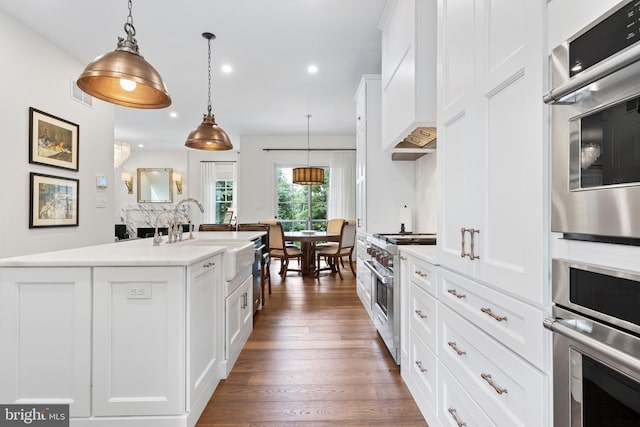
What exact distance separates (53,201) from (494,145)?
4.07 metres

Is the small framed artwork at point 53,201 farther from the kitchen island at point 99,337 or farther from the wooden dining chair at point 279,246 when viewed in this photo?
the wooden dining chair at point 279,246

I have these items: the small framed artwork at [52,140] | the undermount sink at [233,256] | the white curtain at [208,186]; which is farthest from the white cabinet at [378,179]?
the white curtain at [208,186]

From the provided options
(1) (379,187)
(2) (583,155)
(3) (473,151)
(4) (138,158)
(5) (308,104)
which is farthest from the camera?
(4) (138,158)

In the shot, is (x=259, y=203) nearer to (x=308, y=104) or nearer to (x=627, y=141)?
(x=308, y=104)

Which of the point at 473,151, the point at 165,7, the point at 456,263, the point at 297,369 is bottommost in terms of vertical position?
the point at 297,369

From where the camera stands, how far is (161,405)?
1.57m

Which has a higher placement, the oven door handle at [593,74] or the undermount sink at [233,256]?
the oven door handle at [593,74]

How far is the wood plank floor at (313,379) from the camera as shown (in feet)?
5.77

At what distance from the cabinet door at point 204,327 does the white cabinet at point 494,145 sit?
126 cm

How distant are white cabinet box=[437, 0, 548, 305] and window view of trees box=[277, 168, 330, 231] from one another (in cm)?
586

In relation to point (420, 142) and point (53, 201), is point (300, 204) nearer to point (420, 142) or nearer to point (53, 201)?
point (53, 201)

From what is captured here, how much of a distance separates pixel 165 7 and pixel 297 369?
3.03m

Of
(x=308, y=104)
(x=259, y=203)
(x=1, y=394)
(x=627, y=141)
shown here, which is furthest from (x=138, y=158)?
(x=627, y=141)

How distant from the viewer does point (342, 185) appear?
7262 mm
